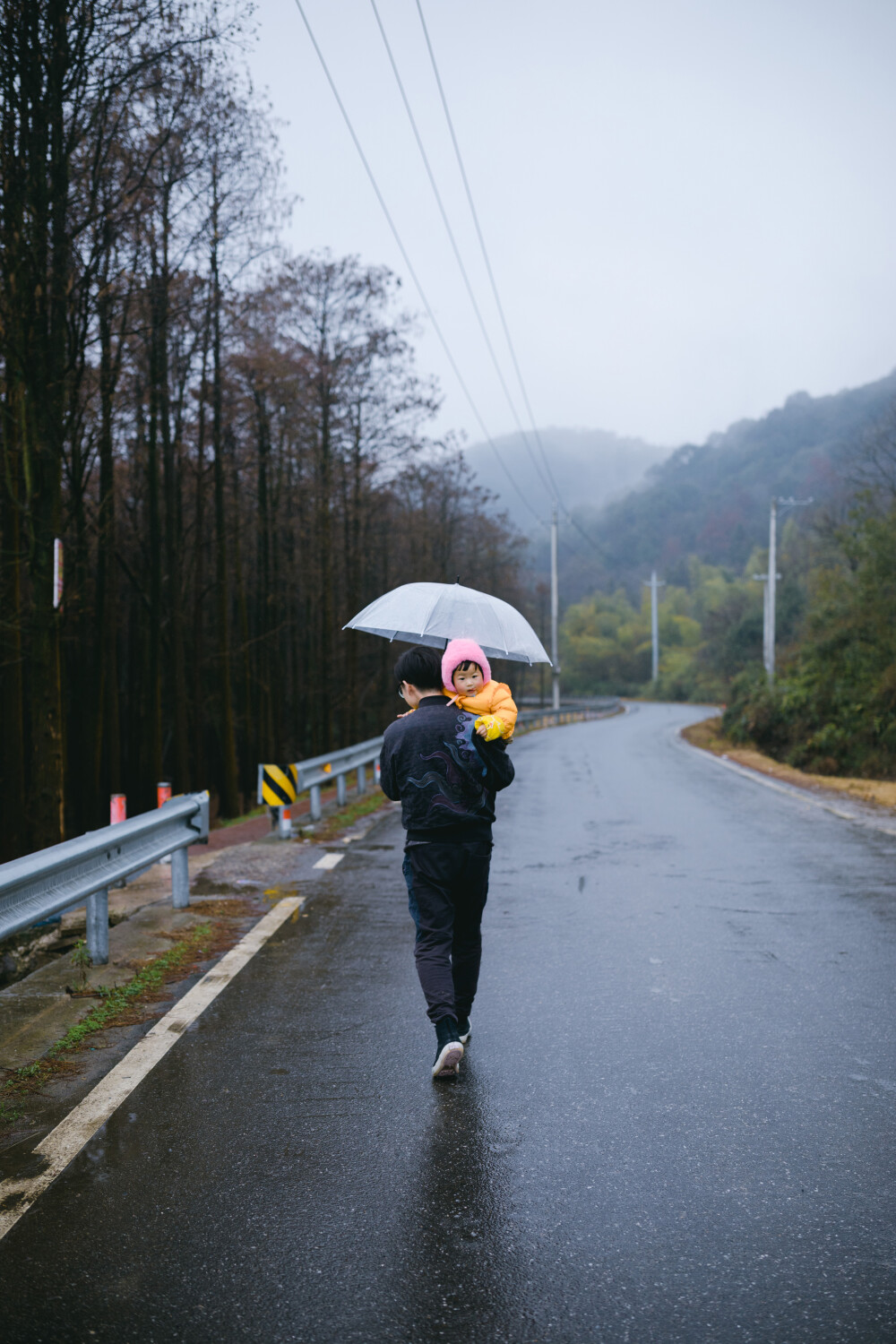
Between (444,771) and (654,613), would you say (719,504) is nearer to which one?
(654,613)

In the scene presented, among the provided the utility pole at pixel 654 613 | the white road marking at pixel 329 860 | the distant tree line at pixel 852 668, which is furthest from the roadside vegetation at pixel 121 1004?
the utility pole at pixel 654 613

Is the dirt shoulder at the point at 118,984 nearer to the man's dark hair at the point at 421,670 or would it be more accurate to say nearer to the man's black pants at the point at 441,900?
the man's black pants at the point at 441,900

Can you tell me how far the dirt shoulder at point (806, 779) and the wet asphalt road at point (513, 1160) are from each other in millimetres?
9128

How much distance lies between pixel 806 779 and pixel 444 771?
16415 mm

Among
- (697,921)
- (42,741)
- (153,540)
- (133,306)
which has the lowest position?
(697,921)

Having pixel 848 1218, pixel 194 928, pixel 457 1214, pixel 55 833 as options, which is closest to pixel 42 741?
pixel 55 833

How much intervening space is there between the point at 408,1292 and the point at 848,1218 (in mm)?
1343

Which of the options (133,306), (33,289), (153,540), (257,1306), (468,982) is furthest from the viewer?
(153,540)

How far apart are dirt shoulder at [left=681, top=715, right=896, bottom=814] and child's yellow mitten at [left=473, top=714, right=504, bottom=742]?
10.8 meters

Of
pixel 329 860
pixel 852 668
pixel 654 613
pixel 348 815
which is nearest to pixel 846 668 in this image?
pixel 852 668

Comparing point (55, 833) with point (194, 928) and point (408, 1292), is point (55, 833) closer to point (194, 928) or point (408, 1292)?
point (194, 928)

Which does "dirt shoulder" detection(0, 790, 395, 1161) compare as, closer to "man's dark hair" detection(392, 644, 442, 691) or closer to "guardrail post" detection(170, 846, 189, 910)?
"guardrail post" detection(170, 846, 189, 910)

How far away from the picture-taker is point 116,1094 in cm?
420

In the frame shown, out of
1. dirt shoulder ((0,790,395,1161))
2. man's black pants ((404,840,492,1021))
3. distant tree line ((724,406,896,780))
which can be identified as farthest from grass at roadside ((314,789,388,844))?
distant tree line ((724,406,896,780))
